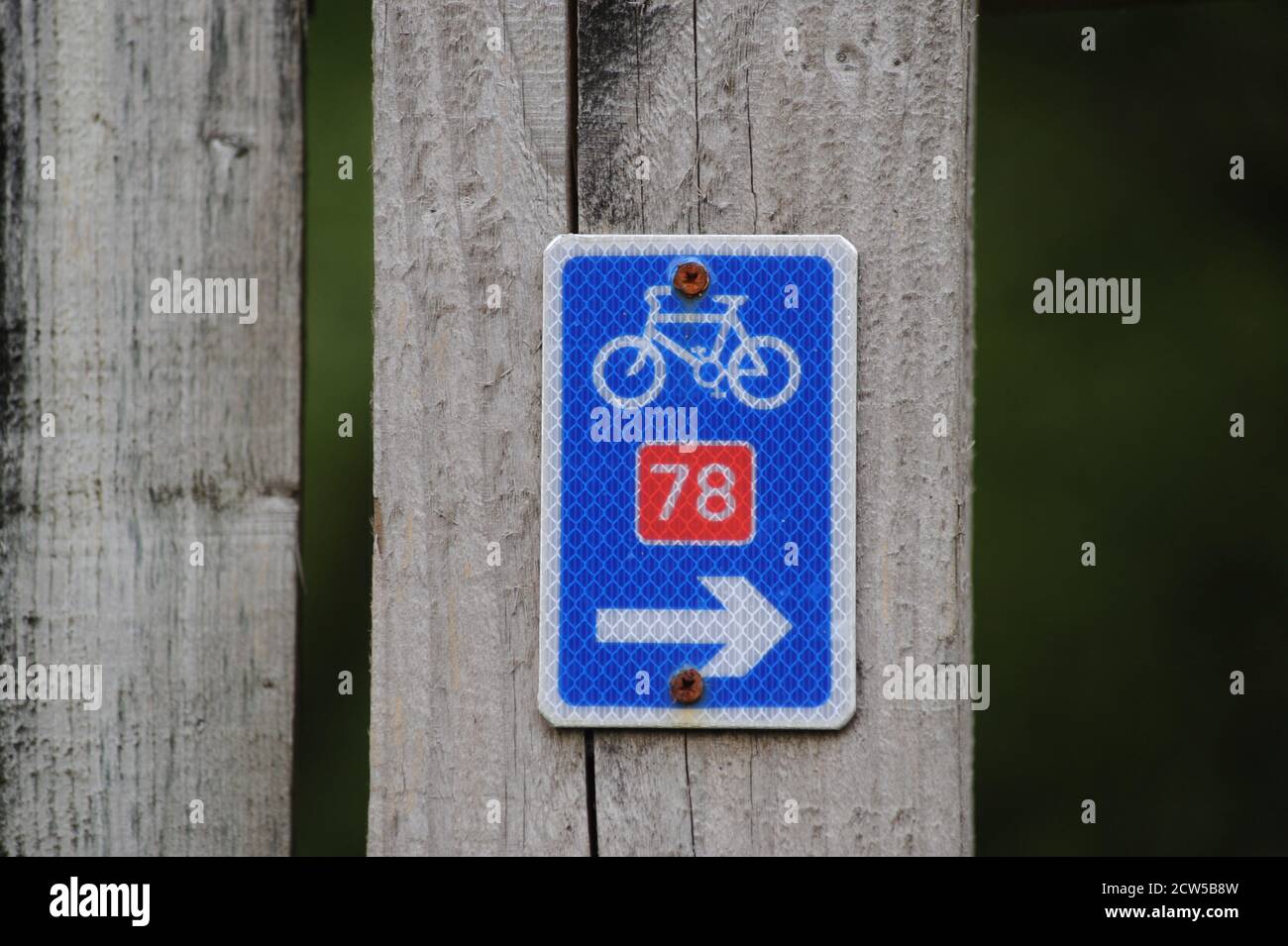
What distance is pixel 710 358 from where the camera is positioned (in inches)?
50.8

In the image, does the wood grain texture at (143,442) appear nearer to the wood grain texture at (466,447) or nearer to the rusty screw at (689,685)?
the wood grain texture at (466,447)

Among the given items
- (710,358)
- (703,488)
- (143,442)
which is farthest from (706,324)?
(143,442)

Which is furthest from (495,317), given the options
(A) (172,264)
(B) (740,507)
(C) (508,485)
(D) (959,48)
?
(D) (959,48)

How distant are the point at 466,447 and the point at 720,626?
0.33 meters

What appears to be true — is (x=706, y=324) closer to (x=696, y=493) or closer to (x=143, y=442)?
(x=696, y=493)

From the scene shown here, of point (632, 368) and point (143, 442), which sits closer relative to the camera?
point (632, 368)

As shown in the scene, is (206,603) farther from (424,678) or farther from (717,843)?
(717,843)

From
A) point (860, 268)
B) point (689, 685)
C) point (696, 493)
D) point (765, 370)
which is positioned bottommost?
point (689, 685)

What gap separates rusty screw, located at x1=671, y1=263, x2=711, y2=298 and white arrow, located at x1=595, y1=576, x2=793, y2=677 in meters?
0.30

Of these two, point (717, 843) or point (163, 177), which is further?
point (163, 177)

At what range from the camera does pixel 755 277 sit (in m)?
1.30

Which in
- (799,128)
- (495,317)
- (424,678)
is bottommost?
(424,678)

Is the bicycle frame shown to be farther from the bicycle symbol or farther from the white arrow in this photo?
the white arrow

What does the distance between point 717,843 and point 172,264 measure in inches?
36.5
